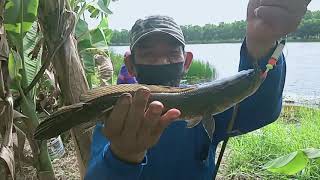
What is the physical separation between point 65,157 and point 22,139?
5.99 feet

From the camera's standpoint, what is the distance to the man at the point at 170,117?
126 centimetres

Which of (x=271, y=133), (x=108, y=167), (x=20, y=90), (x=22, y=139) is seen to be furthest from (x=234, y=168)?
(x=108, y=167)

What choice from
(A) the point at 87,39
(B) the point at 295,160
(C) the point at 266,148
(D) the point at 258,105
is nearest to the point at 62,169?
(A) the point at 87,39

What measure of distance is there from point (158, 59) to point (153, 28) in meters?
0.12

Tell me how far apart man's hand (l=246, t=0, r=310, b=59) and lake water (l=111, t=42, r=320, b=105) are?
14.0 ft

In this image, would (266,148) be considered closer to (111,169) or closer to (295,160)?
(295,160)

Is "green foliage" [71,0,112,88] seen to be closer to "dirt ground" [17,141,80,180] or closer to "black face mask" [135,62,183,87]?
"dirt ground" [17,141,80,180]

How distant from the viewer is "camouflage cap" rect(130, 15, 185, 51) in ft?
5.46

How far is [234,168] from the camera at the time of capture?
4.01 meters

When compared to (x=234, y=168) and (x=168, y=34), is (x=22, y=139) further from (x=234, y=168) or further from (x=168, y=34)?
(x=234, y=168)

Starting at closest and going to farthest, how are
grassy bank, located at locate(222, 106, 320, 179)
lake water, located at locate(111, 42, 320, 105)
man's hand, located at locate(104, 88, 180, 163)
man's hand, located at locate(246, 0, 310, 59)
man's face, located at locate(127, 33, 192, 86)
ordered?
man's hand, located at locate(104, 88, 180, 163), man's hand, located at locate(246, 0, 310, 59), man's face, located at locate(127, 33, 192, 86), grassy bank, located at locate(222, 106, 320, 179), lake water, located at locate(111, 42, 320, 105)

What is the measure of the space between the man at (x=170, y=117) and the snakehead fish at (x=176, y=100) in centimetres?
5

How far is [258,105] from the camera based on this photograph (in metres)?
1.63

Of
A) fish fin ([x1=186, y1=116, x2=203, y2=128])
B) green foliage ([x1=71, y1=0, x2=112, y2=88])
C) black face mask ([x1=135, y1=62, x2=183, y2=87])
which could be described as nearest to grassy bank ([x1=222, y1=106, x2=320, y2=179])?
green foliage ([x1=71, y1=0, x2=112, y2=88])
